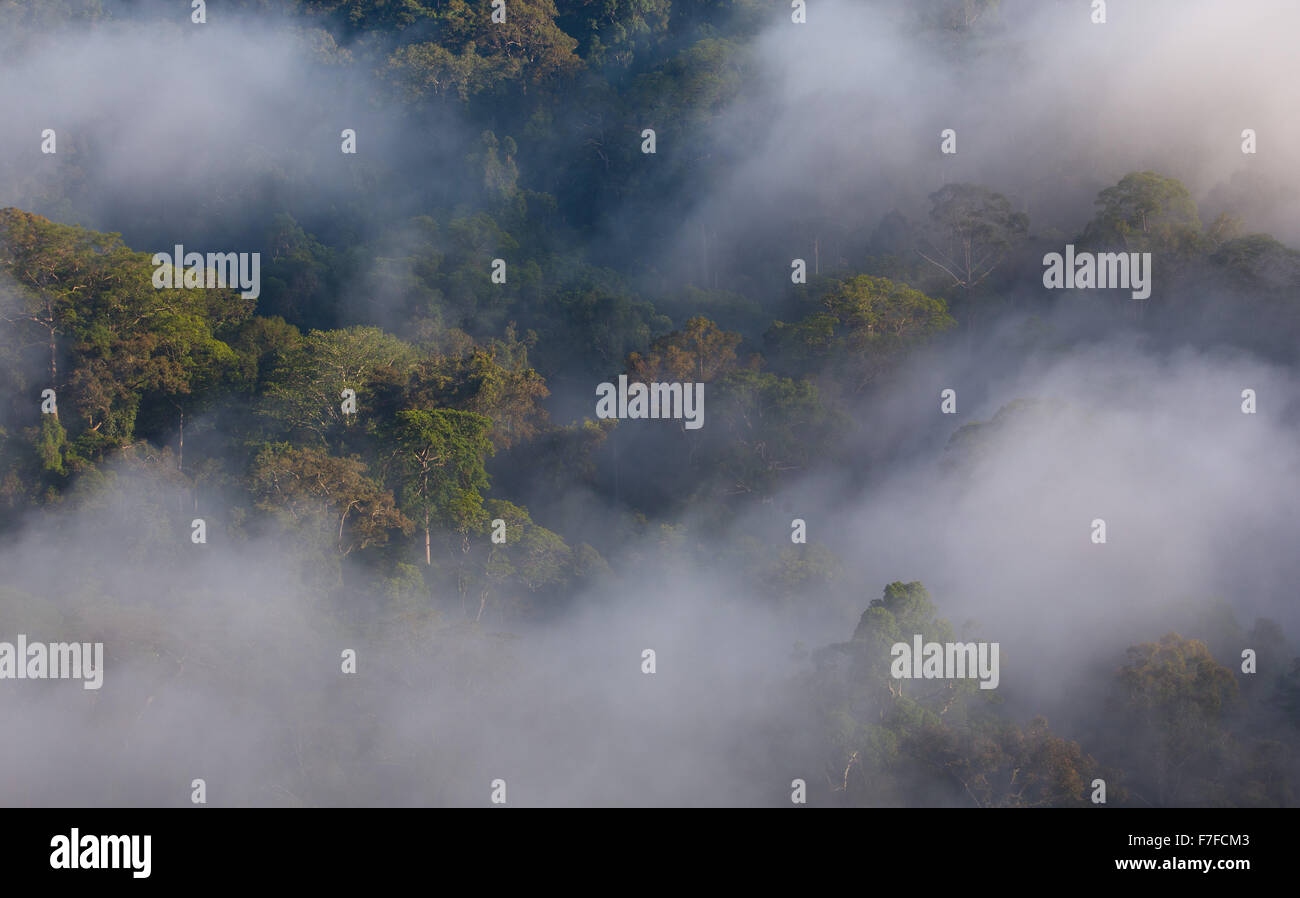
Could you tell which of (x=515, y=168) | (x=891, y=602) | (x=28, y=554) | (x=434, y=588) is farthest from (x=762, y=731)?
(x=515, y=168)

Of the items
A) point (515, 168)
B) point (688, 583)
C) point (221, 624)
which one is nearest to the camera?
point (221, 624)

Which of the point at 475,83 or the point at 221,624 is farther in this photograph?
the point at 475,83

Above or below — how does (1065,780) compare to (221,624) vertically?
below

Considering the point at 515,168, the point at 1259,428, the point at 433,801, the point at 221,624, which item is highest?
the point at 515,168

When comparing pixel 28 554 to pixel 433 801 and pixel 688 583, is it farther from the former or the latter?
pixel 688 583

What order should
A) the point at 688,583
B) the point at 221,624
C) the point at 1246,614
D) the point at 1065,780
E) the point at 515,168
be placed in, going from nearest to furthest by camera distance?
the point at 1065,780 < the point at 221,624 < the point at 1246,614 < the point at 688,583 < the point at 515,168

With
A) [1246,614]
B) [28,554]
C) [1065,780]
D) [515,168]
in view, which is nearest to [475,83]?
[515,168]
